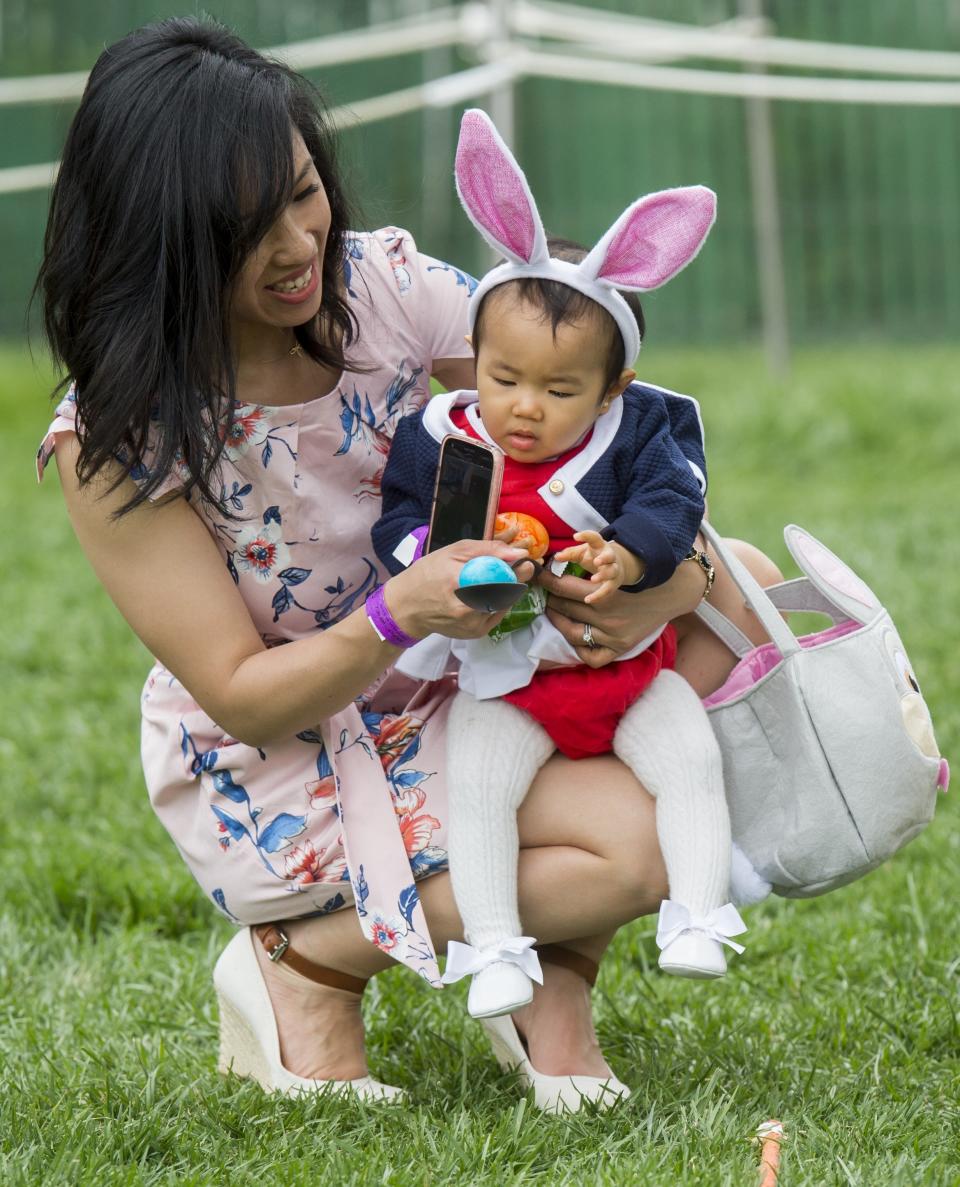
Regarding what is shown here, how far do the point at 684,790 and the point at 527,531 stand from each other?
0.37m

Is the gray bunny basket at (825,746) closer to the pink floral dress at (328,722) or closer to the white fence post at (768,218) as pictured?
the pink floral dress at (328,722)

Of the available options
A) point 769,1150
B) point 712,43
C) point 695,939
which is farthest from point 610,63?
point 769,1150

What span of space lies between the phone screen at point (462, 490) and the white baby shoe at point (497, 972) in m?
0.49

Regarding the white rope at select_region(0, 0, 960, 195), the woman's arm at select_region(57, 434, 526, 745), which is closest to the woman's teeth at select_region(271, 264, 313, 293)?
the woman's arm at select_region(57, 434, 526, 745)

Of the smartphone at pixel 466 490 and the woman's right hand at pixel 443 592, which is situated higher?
the smartphone at pixel 466 490

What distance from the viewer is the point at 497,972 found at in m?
2.08

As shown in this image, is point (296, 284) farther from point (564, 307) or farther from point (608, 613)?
point (608, 613)

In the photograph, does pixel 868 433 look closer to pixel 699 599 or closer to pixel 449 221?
pixel 449 221

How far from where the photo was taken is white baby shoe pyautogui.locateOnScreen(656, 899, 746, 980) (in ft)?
6.68

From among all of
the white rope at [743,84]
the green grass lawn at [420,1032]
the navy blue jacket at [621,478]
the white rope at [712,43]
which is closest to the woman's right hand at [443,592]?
the navy blue jacket at [621,478]

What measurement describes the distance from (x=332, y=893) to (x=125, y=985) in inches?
21.7

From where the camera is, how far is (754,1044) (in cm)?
237

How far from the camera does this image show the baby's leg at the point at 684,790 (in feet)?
6.88

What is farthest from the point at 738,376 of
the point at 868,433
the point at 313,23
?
the point at 313,23
